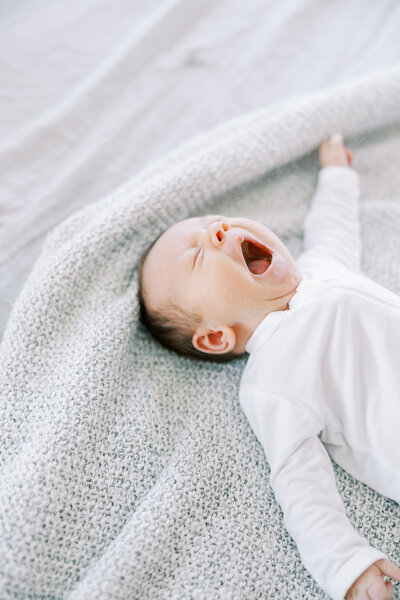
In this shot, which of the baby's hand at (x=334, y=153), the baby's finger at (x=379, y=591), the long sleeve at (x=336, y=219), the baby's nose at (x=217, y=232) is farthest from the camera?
the baby's hand at (x=334, y=153)

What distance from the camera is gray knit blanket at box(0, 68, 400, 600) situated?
2.60 feet

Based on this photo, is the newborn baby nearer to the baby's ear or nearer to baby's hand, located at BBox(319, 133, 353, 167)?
the baby's ear

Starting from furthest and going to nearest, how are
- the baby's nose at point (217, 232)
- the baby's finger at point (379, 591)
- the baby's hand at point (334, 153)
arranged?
the baby's hand at point (334, 153), the baby's nose at point (217, 232), the baby's finger at point (379, 591)

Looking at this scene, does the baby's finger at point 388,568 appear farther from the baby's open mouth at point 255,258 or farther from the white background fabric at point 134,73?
the white background fabric at point 134,73

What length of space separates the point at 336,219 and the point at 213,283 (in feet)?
1.30

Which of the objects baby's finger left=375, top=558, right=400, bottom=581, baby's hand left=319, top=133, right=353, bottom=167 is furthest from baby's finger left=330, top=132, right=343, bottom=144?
baby's finger left=375, top=558, right=400, bottom=581

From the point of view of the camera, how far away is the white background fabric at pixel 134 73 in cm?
127

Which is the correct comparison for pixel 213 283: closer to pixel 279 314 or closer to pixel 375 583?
pixel 279 314

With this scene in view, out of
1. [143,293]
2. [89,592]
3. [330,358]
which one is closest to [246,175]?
[143,293]

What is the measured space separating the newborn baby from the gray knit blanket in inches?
2.1

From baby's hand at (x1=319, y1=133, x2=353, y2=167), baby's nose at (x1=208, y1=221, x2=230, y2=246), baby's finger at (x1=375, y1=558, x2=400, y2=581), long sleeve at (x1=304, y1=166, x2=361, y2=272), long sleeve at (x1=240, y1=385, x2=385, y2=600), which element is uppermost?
baby's nose at (x1=208, y1=221, x2=230, y2=246)

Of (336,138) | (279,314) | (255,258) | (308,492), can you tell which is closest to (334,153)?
(336,138)

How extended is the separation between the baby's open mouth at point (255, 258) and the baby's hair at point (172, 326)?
0.17 meters

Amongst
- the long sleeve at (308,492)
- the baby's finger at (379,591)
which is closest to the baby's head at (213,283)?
the long sleeve at (308,492)
